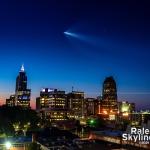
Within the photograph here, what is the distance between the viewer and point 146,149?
2073 inches

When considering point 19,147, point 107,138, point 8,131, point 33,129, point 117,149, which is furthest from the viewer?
point 33,129

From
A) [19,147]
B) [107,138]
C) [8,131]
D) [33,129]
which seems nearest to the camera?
[19,147]

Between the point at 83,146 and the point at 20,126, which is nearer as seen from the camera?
the point at 83,146

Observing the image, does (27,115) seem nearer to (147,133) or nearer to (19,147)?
(19,147)

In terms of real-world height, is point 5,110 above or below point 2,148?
above

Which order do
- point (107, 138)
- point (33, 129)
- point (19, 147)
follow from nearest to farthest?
1. point (19, 147)
2. point (107, 138)
3. point (33, 129)

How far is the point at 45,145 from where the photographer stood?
5775 centimetres

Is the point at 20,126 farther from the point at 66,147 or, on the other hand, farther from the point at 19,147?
the point at 66,147

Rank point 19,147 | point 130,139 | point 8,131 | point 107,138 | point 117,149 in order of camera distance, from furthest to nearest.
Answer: point 8,131
point 107,138
point 19,147
point 130,139
point 117,149

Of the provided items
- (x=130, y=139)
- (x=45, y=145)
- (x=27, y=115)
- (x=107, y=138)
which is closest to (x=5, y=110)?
(x=27, y=115)

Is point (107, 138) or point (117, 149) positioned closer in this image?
point (117, 149)

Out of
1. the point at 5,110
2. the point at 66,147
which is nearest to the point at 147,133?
the point at 66,147

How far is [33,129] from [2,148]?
51739mm

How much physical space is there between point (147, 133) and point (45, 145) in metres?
17.9
